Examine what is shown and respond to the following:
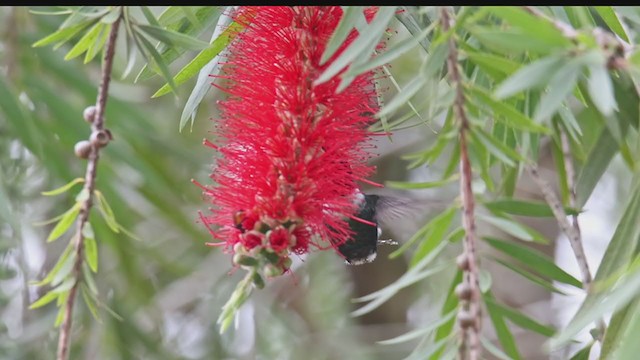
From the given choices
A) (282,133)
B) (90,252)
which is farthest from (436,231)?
(90,252)

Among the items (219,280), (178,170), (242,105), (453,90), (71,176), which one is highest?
(453,90)

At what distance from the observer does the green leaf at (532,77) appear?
661 mm

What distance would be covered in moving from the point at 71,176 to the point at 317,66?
840 millimetres

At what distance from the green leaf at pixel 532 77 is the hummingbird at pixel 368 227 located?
0.69 m

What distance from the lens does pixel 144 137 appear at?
1967 millimetres

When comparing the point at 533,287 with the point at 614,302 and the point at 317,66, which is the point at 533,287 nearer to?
the point at 317,66

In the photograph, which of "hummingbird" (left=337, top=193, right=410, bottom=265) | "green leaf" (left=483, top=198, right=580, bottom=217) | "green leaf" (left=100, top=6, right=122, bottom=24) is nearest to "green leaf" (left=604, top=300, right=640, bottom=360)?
"green leaf" (left=483, top=198, right=580, bottom=217)

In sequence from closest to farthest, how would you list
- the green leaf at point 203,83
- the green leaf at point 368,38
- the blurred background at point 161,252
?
the green leaf at point 368,38, the green leaf at point 203,83, the blurred background at point 161,252

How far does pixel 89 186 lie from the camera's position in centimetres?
108

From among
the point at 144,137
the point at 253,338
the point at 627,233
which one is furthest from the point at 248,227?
the point at 253,338

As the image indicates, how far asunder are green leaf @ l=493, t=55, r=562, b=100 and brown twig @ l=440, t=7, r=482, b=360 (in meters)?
0.16

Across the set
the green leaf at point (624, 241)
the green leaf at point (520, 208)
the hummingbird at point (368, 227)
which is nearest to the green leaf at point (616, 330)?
the green leaf at point (624, 241)

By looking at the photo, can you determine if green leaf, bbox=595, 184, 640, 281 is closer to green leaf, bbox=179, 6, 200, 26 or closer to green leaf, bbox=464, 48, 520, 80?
green leaf, bbox=464, 48, 520, 80

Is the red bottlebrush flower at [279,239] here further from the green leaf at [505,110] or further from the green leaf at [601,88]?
the green leaf at [601,88]
